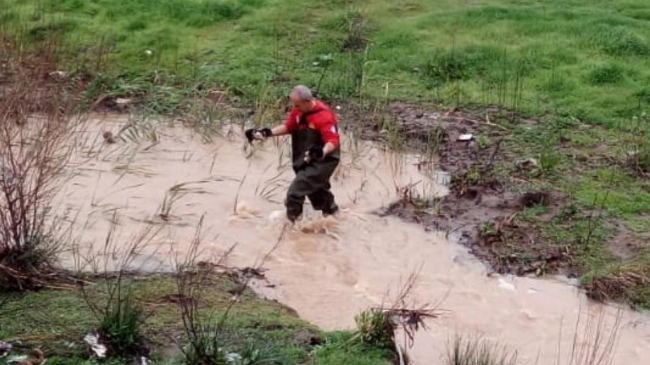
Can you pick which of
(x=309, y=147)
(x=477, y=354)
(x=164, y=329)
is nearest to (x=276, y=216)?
(x=309, y=147)

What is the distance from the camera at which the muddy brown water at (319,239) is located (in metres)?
7.20

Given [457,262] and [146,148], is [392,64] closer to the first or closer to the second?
[146,148]

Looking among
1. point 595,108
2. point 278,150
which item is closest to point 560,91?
point 595,108

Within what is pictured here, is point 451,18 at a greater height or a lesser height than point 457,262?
greater

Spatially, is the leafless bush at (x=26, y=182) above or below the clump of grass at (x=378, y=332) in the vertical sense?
above

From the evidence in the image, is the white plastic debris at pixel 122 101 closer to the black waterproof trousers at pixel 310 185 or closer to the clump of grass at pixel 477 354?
the black waterproof trousers at pixel 310 185

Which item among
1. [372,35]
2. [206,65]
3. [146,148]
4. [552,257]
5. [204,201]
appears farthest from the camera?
[372,35]

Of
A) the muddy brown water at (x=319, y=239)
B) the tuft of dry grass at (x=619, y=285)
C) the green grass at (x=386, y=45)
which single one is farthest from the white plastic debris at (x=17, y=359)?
the green grass at (x=386, y=45)

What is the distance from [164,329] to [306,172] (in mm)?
2767

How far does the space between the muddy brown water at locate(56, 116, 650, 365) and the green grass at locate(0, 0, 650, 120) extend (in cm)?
180

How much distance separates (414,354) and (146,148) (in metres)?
4.51

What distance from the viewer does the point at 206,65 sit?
12547mm

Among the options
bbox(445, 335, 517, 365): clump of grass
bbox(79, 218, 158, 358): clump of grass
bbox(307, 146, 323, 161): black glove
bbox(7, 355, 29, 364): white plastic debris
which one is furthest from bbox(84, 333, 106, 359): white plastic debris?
bbox(307, 146, 323, 161): black glove

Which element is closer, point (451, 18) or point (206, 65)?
point (206, 65)
